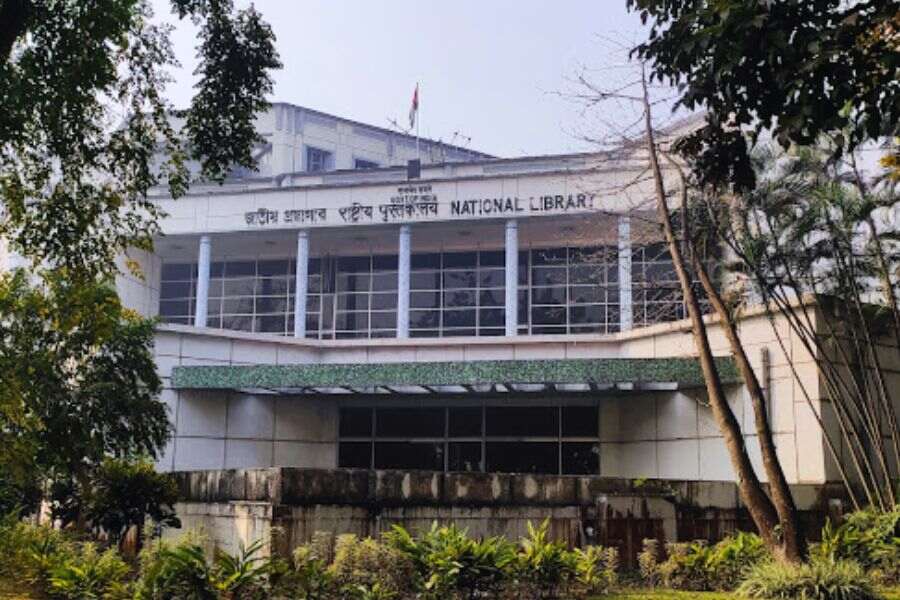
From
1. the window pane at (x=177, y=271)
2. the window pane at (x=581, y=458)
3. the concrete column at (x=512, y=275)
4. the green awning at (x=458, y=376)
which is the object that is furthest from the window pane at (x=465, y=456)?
the window pane at (x=177, y=271)

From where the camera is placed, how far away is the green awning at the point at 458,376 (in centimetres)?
2073

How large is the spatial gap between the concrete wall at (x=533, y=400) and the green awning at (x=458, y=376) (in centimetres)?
80

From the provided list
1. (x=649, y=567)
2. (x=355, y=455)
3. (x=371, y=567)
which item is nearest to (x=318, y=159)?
(x=355, y=455)

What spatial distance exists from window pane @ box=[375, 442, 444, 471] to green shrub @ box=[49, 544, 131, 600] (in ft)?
45.4

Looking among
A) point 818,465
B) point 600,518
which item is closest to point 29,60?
point 600,518

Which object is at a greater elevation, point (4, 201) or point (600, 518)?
point (4, 201)

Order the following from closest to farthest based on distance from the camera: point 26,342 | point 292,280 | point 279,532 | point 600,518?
point 279,532 < point 600,518 < point 26,342 < point 292,280

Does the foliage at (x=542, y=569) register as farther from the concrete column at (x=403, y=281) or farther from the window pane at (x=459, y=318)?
the window pane at (x=459, y=318)

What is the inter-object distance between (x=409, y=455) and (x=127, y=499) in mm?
10819

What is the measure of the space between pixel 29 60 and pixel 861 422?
15.4 metres

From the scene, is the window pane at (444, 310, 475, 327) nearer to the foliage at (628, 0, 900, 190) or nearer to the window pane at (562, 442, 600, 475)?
the window pane at (562, 442, 600, 475)

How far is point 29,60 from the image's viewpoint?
374 inches

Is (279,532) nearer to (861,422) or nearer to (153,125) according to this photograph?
(153,125)

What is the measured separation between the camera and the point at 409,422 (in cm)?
2517
